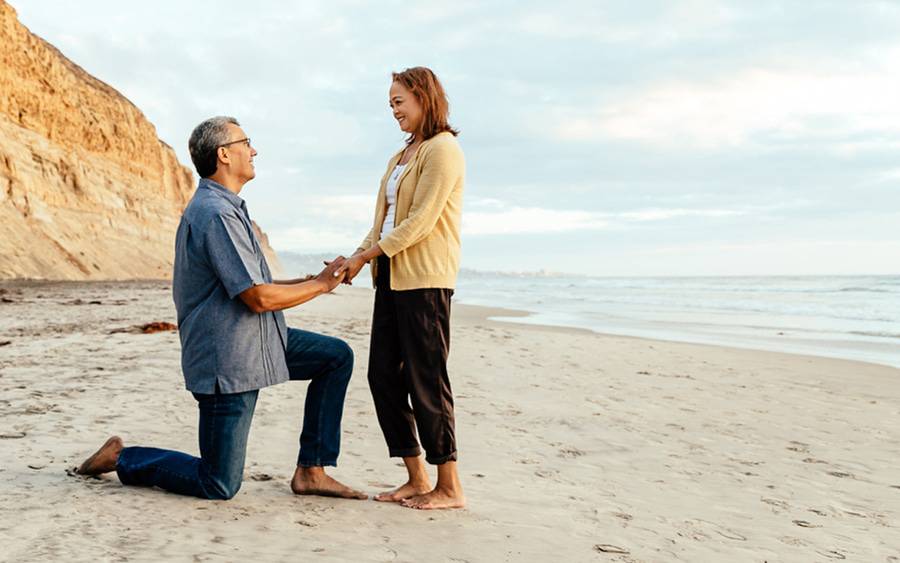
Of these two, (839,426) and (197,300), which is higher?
(197,300)

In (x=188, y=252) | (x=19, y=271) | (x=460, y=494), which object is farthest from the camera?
(x=19, y=271)

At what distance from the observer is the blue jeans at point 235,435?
307cm

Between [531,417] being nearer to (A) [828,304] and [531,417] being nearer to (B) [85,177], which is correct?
(A) [828,304]

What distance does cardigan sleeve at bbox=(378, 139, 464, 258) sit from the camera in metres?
3.29

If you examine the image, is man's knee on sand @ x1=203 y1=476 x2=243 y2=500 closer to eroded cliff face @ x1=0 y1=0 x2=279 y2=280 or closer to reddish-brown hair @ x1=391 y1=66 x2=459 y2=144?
reddish-brown hair @ x1=391 y1=66 x2=459 y2=144

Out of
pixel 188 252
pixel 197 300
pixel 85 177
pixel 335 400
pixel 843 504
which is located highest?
pixel 85 177

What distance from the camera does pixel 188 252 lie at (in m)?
3.03

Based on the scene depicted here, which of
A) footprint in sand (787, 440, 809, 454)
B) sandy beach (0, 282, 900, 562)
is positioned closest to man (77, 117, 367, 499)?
sandy beach (0, 282, 900, 562)

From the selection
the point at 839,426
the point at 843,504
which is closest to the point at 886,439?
the point at 839,426

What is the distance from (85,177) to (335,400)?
112ft

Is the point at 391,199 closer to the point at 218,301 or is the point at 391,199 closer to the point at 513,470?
the point at 218,301

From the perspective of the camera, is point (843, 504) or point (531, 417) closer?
point (843, 504)

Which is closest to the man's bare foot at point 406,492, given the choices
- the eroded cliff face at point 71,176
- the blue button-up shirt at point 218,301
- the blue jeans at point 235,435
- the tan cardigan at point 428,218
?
the blue jeans at point 235,435

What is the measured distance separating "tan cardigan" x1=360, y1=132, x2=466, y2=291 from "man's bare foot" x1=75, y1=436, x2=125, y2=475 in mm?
1496
